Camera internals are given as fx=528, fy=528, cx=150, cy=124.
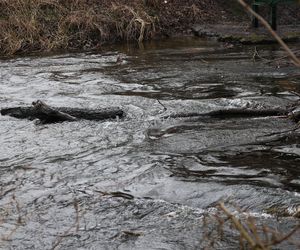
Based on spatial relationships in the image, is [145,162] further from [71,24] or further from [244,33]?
[71,24]

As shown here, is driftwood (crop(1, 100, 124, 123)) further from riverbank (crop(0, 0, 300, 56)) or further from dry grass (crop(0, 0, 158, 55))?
dry grass (crop(0, 0, 158, 55))

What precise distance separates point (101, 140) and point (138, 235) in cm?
274

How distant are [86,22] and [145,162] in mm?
10364

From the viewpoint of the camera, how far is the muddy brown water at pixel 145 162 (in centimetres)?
444

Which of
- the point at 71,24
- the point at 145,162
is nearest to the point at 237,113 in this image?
the point at 145,162

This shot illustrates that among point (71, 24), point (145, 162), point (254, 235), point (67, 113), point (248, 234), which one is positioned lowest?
point (145, 162)

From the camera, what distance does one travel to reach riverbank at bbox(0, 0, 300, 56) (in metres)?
14.9

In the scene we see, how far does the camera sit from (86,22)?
15.6 m

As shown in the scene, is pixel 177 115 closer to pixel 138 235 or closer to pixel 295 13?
pixel 138 235

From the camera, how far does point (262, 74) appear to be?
34.2 ft

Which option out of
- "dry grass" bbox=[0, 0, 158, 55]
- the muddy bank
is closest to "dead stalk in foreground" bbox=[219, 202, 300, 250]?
the muddy bank

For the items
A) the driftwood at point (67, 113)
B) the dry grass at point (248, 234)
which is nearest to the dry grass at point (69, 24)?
the driftwood at point (67, 113)

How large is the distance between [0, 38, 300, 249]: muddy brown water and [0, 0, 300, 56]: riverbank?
4.25 m

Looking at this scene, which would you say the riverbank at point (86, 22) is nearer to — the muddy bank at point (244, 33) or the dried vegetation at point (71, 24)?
the dried vegetation at point (71, 24)
